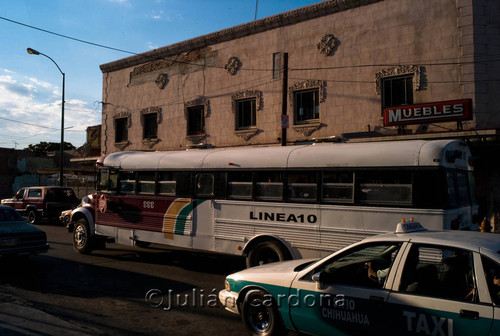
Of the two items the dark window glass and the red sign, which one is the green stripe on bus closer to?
the dark window glass

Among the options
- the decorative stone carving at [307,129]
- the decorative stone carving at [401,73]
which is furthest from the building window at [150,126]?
the decorative stone carving at [401,73]

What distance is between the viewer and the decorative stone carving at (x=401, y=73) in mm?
14586

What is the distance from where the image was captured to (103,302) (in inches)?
273

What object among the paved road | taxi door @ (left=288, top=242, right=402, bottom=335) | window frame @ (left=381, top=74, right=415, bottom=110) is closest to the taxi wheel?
taxi door @ (left=288, top=242, right=402, bottom=335)

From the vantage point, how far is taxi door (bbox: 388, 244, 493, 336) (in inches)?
134

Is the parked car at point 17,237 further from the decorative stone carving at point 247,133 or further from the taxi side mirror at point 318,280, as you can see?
the decorative stone carving at point 247,133

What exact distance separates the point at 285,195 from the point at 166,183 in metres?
3.43

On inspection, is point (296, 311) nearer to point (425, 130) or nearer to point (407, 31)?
point (425, 130)

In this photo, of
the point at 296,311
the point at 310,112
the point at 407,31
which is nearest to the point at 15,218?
the point at 296,311

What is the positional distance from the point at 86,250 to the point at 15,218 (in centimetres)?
221

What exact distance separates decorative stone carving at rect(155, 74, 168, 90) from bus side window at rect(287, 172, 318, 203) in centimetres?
1615

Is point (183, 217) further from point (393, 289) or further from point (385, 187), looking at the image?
point (393, 289)

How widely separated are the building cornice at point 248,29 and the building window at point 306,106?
126 inches

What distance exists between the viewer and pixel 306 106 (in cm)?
1745
